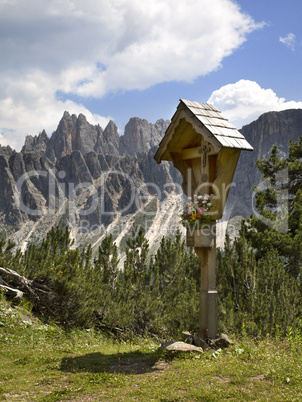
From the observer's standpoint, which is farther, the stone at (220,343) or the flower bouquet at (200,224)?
the flower bouquet at (200,224)

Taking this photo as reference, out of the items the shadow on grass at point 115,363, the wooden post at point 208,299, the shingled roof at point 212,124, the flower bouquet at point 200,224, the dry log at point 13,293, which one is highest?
the shingled roof at point 212,124

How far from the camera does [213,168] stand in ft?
23.4

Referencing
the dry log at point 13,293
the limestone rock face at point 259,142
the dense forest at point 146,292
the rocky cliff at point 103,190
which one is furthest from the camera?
the limestone rock face at point 259,142

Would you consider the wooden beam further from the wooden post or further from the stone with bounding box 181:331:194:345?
the stone with bounding box 181:331:194:345

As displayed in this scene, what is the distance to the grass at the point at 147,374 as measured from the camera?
4.41 m

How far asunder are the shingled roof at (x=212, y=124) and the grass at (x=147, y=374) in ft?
12.4

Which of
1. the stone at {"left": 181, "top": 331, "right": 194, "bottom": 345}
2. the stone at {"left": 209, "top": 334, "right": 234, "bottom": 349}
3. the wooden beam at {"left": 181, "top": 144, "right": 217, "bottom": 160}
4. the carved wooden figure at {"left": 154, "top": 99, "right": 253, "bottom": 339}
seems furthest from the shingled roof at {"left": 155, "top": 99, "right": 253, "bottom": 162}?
the stone at {"left": 181, "top": 331, "right": 194, "bottom": 345}

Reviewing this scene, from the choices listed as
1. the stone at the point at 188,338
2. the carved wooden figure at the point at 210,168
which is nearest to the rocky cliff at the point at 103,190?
the stone at the point at 188,338

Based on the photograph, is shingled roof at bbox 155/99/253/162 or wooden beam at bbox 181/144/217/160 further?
wooden beam at bbox 181/144/217/160

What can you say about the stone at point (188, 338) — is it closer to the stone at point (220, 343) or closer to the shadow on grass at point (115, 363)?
the stone at point (220, 343)

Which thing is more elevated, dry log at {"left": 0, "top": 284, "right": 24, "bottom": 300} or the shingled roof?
the shingled roof

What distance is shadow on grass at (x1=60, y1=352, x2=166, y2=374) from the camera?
18.6 ft

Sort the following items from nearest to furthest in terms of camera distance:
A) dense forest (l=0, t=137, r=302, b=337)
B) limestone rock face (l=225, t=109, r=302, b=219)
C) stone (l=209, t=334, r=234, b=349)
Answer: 1. stone (l=209, t=334, r=234, b=349)
2. dense forest (l=0, t=137, r=302, b=337)
3. limestone rock face (l=225, t=109, r=302, b=219)

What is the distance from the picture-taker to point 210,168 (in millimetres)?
7098
